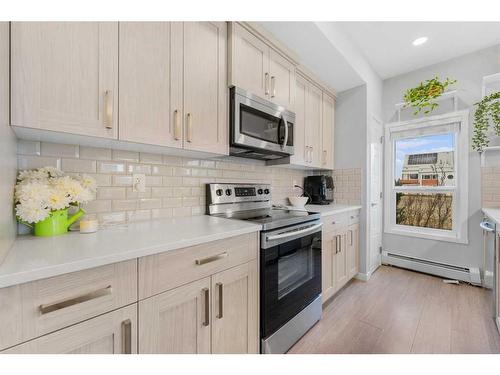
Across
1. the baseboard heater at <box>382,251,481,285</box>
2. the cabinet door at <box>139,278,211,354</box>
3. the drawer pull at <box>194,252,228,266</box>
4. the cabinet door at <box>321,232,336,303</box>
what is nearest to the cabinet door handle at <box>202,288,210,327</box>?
the cabinet door at <box>139,278,211,354</box>

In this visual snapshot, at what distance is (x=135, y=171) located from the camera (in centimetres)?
138

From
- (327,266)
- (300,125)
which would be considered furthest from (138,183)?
(327,266)

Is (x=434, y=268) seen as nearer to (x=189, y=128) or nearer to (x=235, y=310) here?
(x=235, y=310)

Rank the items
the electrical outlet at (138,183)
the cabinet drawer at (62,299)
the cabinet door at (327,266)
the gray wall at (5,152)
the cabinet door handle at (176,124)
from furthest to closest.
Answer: the cabinet door at (327,266), the electrical outlet at (138,183), the cabinet door handle at (176,124), the gray wall at (5,152), the cabinet drawer at (62,299)

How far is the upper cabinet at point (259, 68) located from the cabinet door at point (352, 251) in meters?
1.51

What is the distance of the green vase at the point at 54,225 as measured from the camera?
3.19 ft

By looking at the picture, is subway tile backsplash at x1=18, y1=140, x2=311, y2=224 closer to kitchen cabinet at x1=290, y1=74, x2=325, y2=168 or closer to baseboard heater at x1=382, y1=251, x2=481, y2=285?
kitchen cabinet at x1=290, y1=74, x2=325, y2=168

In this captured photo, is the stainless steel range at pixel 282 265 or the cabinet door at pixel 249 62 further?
the cabinet door at pixel 249 62

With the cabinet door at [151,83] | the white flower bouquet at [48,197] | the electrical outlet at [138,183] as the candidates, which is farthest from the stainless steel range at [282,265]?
the white flower bouquet at [48,197]

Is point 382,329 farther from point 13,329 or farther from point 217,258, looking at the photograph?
point 13,329

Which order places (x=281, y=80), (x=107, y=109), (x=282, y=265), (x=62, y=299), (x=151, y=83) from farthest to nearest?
1. (x=281, y=80)
2. (x=282, y=265)
3. (x=151, y=83)
4. (x=107, y=109)
5. (x=62, y=299)

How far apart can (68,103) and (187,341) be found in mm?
1140

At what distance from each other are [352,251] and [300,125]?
152 cm

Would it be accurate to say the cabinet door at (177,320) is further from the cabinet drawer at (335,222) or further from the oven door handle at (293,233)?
the cabinet drawer at (335,222)
